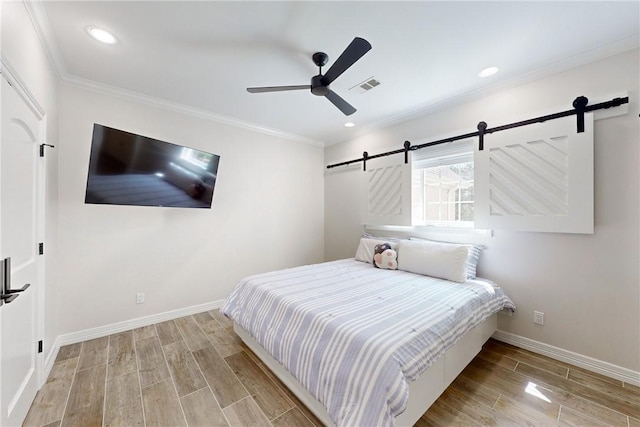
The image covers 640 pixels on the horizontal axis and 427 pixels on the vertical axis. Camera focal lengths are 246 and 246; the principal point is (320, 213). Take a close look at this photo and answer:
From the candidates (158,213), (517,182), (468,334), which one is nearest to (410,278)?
(468,334)

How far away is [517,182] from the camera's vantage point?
2381 millimetres

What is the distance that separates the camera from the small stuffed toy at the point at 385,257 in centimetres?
293

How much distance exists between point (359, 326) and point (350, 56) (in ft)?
5.79

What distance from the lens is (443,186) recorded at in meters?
3.11

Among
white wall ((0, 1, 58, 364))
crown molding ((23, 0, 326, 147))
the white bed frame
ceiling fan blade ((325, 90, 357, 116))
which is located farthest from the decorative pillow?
white wall ((0, 1, 58, 364))

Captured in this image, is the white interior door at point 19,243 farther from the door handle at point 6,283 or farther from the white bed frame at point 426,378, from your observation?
the white bed frame at point 426,378

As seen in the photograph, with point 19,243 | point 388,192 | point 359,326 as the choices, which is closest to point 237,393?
point 359,326

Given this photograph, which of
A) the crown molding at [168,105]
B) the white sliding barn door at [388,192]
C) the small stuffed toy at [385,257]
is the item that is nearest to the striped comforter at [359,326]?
the small stuffed toy at [385,257]

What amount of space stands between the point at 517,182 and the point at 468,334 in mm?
1519

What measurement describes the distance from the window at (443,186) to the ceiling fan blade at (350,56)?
1800 mm

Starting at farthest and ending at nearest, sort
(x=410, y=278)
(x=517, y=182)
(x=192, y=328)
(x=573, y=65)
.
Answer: (x=192, y=328)
(x=410, y=278)
(x=517, y=182)
(x=573, y=65)

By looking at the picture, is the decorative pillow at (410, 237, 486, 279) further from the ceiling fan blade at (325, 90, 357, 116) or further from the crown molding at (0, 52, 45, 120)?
the crown molding at (0, 52, 45, 120)

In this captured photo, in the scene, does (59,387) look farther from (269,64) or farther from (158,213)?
(269,64)

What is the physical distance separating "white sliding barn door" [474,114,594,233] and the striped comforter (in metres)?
0.75
